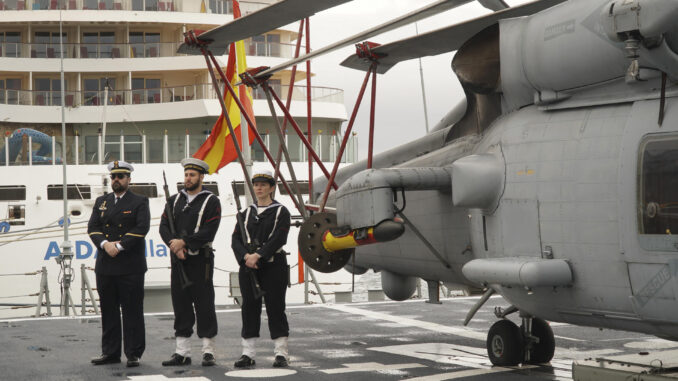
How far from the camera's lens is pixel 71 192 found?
26578 mm

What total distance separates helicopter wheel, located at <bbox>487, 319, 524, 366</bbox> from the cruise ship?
17.6m

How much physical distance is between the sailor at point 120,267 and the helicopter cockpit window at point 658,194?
4.73 metres

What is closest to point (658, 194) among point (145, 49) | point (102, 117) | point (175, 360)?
point (175, 360)

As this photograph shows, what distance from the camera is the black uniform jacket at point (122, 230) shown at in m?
8.46

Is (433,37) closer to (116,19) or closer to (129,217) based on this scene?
(129,217)

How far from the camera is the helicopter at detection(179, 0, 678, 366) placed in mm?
5730

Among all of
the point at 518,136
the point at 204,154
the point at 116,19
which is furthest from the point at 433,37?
the point at 116,19

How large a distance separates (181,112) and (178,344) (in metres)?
20.4

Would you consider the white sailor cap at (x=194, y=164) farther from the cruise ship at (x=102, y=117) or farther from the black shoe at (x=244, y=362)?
the cruise ship at (x=102, y=117)

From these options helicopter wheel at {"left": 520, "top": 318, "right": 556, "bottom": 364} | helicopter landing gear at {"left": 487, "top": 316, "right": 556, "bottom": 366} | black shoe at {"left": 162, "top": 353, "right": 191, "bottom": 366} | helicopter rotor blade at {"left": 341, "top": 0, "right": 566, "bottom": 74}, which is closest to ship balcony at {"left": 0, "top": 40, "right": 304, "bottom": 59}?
helicopter rotor blade at {"left": 341, "top": 0, "right": 566, "bottom": 74}

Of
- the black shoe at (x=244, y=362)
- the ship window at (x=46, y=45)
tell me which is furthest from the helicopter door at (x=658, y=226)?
the ship window at (x=46, y=45)

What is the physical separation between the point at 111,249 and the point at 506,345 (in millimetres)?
3833

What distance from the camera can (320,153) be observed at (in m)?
28.3

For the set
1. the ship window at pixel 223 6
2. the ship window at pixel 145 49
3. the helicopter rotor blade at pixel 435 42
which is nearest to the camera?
the helicopter rotor blade at pixel 435 42
